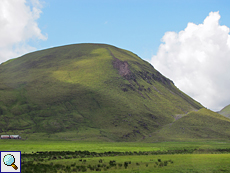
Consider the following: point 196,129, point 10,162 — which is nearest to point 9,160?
point 10,162

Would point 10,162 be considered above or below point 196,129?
below

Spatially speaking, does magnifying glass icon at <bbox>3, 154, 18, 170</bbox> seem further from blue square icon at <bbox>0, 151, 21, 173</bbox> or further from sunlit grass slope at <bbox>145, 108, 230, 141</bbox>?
sunlit grass slope at <bbox>145, 108, 230, 141</bbox>

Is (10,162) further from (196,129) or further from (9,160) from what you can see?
(196,129)

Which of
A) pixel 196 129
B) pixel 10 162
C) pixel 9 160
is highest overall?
pixel 196 129

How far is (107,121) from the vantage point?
178375 mm

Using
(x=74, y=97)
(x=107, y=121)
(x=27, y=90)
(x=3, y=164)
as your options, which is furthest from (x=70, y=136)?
(x=3, y=164)

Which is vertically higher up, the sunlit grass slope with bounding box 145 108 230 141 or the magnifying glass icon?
the sunlit grass slope with bounding box 145 108 230 141

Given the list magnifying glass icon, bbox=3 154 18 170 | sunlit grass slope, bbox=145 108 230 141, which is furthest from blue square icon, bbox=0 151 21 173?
sunlit grass slope, bbox=145 108 230 141

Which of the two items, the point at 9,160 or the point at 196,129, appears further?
the point at 196,129

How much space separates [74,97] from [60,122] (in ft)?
98.2

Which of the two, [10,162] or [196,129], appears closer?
[10,162]

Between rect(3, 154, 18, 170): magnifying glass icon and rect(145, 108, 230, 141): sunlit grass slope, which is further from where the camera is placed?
rect(145, 108, 230, 141): sunlit grass slope

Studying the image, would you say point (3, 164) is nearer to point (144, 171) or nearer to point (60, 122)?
point (144, 171)

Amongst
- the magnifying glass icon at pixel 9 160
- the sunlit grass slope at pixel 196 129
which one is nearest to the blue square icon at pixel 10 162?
the magnifying glass icon at pixel 9 160
